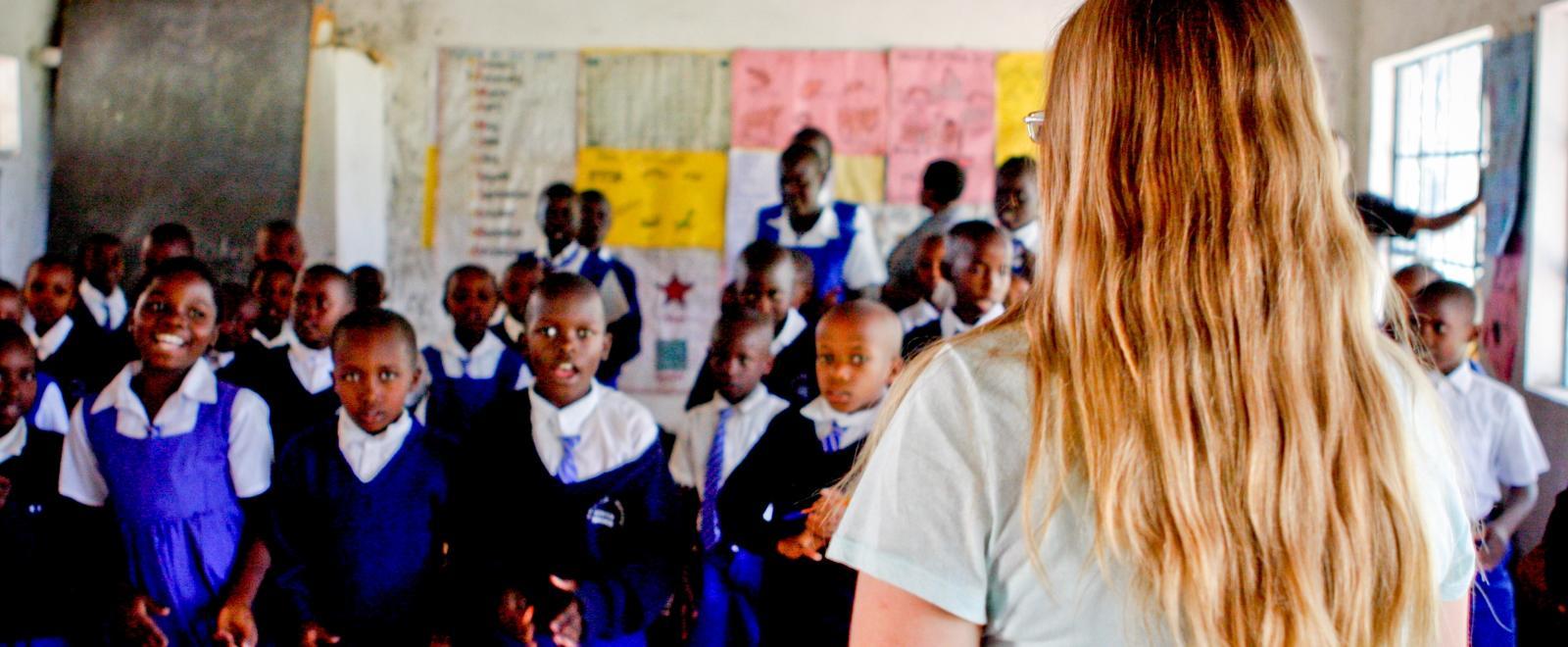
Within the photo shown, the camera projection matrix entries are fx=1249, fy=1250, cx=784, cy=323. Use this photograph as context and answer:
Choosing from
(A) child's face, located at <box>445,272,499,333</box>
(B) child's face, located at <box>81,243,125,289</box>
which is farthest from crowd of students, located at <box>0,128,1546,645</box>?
(B) child's face, located at <box>81,243,125,289</box>

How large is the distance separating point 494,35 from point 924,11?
1.87 metres

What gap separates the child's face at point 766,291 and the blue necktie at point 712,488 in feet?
2.20

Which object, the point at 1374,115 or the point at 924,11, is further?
the point at 924,11

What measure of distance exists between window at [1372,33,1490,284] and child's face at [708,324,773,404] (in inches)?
94.2

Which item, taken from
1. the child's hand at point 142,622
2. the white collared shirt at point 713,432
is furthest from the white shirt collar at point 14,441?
the white collared shirt at point 713,432

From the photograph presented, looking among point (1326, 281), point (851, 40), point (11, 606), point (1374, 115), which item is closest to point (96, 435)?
point (11, 606)

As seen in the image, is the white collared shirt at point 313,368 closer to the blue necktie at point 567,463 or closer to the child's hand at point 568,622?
the blue necktie at point 567,463

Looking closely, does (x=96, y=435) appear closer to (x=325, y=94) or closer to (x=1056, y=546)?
(x=1056, y=546)

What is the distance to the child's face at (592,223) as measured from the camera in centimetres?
439

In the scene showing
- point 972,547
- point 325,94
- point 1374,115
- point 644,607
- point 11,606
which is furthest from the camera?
point 325,94

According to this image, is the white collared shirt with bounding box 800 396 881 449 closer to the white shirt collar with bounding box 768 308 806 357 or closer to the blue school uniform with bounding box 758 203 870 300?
the white shirt collar with bounding box 768 308 806 357

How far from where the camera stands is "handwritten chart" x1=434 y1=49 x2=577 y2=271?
18.0 ft

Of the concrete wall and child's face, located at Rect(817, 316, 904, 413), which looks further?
the concrete wall

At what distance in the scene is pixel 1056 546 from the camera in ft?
2.79
